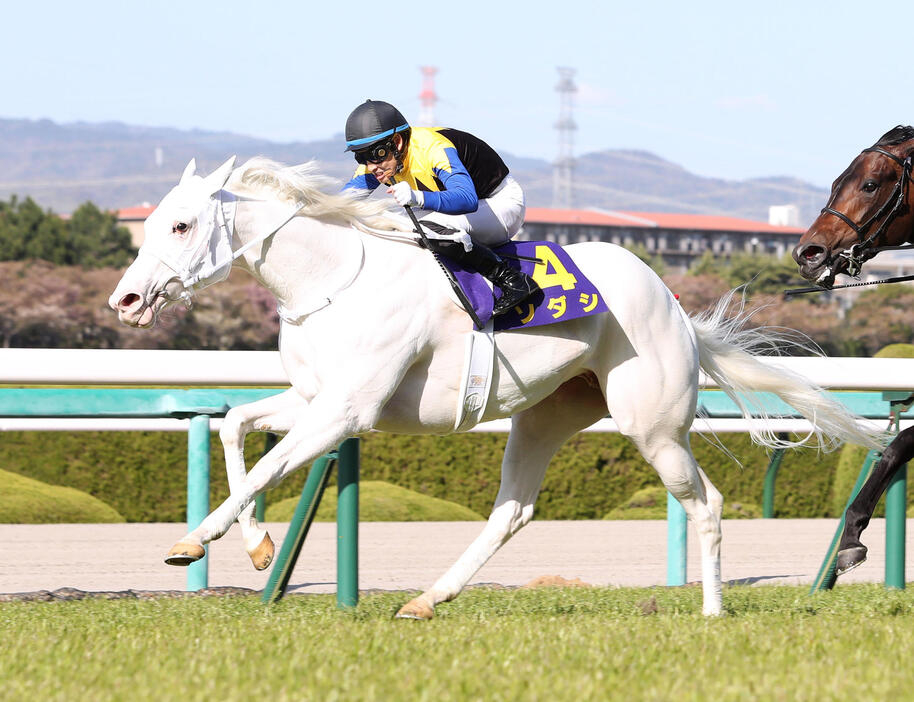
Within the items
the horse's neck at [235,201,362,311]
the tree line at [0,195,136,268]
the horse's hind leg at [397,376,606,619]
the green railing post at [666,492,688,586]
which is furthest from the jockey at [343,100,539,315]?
the tree line at [0,195,136,268]

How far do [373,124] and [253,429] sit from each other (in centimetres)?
107

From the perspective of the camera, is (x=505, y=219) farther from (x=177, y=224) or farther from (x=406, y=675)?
(x=406, y=675)

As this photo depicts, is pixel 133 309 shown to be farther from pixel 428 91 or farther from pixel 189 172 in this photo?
pixel 428 91

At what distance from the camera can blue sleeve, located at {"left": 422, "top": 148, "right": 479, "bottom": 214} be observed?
13.3ft

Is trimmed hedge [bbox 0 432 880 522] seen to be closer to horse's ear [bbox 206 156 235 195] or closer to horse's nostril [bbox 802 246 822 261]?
horse's nostril [bbox 802 246 822 261]

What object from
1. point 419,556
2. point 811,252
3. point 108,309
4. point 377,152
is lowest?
point 108,309

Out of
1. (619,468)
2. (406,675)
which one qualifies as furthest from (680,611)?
(619,468)

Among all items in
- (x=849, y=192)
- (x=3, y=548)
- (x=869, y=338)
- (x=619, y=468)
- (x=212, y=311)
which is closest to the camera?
(x=849, y=192)

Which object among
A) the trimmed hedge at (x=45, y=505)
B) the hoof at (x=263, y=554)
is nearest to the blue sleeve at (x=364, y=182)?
the hoof at (x=263, y=554)

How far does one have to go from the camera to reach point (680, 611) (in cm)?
458

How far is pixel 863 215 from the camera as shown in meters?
4.74

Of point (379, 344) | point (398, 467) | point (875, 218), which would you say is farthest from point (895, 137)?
point (398, 467)

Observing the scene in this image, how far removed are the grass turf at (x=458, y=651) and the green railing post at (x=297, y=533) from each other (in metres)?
0.08

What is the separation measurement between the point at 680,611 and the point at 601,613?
351 mm
